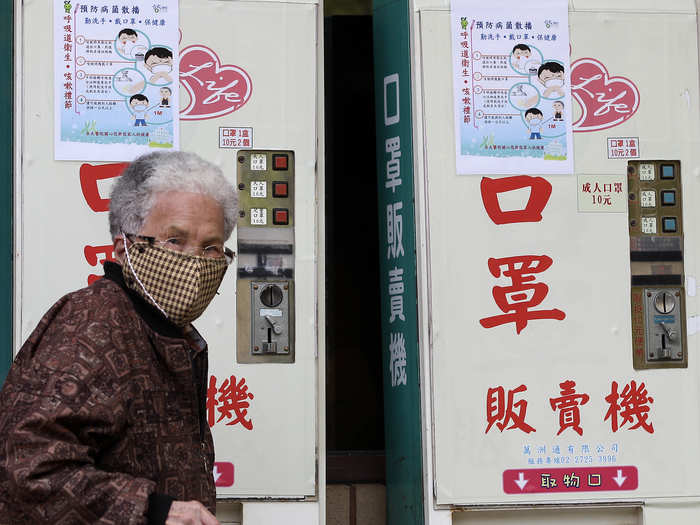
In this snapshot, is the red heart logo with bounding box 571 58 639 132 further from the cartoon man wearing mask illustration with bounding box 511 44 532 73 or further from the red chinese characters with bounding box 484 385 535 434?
the red chinese characters with bounding box 484 385 535 434

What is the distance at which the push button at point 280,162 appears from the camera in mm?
3268

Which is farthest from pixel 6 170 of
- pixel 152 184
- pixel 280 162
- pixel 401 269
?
pixel 152 184

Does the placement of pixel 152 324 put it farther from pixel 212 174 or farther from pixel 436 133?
pixel 436 133

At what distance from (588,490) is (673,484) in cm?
30

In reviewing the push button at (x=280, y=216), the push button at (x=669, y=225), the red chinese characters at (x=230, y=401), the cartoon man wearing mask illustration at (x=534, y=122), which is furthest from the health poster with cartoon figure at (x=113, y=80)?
the push button at (x=669, y=225)

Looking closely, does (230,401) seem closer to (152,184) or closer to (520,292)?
(520,292)

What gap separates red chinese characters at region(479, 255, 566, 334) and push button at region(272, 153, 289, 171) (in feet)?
2.48

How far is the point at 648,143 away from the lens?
342cm

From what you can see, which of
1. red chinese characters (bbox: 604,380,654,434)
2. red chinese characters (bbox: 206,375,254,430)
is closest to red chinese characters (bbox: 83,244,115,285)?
red chinese characters (bbox: 206,375,254,430)

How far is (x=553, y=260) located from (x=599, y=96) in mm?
592

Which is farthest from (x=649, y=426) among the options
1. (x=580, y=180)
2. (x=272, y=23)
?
(x=272, y=23)

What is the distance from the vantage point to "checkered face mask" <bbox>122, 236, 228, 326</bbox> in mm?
1895

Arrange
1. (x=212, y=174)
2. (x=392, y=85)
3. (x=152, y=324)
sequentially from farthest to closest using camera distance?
(x=392, y=85)
(x=212, y=174)
(x=152, y=324)

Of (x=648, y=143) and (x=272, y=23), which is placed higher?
(x=272, y=23)
